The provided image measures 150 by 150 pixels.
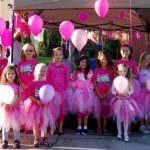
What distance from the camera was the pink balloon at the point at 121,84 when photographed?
6805 mm

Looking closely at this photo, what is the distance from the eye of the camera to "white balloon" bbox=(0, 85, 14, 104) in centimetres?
623

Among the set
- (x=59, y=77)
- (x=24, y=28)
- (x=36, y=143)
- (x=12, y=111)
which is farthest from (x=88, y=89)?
(x=24, y=28)

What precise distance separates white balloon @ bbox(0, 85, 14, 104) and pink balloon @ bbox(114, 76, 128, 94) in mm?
1771

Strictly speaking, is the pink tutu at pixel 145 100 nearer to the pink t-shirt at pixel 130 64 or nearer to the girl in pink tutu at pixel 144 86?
the girl in pink tutu at pixel 144 86

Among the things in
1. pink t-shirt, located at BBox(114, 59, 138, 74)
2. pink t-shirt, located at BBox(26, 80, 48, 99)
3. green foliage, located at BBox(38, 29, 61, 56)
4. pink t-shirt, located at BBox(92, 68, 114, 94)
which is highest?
green foliage, located at BBox(38, 29, 61, 56)

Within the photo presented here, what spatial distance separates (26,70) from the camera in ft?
23.6

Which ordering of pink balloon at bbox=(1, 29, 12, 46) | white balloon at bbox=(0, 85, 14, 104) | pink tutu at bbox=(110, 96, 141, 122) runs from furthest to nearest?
pink balloon at bbox=(1, 29, 12, 46) → pink tutu at bbox=(110, 96, 141, 122) → white balloon at bbox=(0, 85, 14, 104)

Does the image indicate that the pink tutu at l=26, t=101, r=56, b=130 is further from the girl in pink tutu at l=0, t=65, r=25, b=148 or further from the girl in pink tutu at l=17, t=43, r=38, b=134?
the girl in pink tutu at l=17, t=43, r=38, b=134

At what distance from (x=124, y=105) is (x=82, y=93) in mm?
792

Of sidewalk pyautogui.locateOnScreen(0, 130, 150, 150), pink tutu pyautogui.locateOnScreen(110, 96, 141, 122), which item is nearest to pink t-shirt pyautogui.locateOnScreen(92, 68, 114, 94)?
pink tutu pyautogui.locateOnScreen(110, 96, 141, 122)

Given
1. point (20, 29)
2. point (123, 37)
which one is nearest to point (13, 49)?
point (20, 29)

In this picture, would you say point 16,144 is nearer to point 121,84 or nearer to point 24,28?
point 121,84

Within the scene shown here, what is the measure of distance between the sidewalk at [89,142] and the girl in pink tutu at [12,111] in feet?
0.81

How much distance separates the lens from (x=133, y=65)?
752 centimetres
